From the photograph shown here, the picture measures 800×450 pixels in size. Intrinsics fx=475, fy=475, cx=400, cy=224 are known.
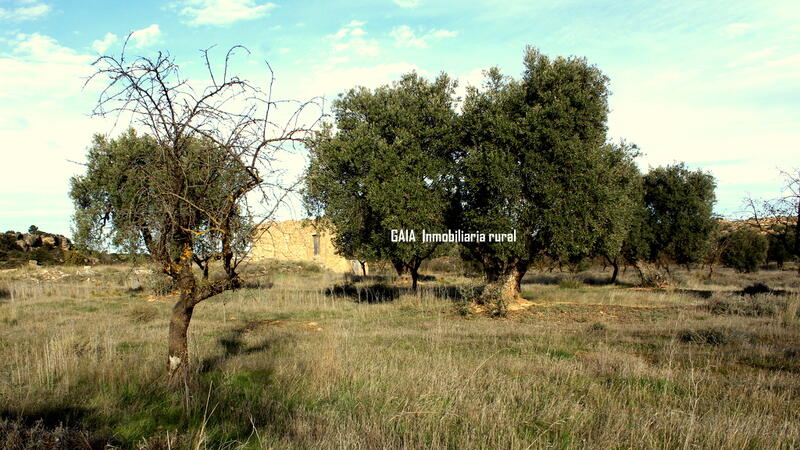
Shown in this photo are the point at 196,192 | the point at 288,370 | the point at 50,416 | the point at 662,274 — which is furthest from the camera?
the point at 662,274

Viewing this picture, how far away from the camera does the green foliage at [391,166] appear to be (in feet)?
57.1

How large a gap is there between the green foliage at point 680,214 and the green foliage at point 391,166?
1687 centimetres

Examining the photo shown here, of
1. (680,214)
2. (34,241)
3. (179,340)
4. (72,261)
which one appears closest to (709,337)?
(179,340)

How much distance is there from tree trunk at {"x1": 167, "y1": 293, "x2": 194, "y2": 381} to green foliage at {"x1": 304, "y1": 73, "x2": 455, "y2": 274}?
11.1 m

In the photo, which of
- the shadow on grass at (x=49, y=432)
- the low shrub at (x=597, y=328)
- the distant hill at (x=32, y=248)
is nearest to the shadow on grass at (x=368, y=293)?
the low shrub at (x=597, y=328)

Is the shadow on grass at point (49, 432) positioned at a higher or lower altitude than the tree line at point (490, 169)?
lower

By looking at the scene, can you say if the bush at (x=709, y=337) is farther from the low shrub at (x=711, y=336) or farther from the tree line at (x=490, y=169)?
the tree line at (x=490, y=169)

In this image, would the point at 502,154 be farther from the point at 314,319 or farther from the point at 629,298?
the point at 629,298

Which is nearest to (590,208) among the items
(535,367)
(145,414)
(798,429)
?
(535,367)

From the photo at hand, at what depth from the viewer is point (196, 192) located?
21.4 ft

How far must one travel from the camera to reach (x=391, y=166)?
1778 cm

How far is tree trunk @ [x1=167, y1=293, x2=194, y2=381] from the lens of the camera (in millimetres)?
6320

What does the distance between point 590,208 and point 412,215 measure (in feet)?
19.9

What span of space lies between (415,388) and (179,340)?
10.7ft
